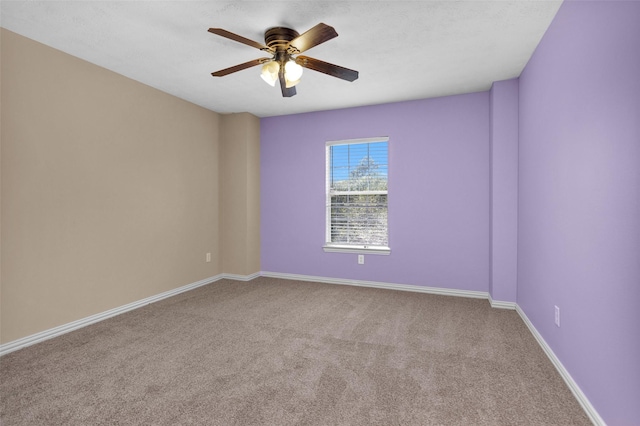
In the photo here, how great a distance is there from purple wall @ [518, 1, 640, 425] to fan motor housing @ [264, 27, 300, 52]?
184cm

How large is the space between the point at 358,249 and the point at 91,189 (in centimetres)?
317

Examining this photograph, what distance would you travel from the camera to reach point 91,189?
306cm

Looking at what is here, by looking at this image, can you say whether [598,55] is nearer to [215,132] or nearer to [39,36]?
[39,36]

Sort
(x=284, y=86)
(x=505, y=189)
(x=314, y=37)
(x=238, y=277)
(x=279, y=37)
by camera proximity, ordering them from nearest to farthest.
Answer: (x=314, y=37), (x=279, y=37), (x=284, y=86), (x=505, y=189), (x=238, y=277)

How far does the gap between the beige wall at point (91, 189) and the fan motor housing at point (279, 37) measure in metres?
1.91

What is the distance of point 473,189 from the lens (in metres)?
3.93

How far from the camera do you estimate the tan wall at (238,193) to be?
476 centimetres

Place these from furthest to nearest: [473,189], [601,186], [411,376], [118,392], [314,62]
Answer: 1. [473,189]
2. [314,62]
3. [411,376]
4. [118,392]
5. [601,186]

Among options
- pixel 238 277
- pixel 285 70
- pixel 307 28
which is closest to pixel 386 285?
pixel 238 277

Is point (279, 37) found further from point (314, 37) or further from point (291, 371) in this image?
point (291, 371)

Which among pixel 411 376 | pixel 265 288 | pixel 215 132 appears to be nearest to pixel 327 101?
pixel 215 132

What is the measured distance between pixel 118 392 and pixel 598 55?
10.8 ft

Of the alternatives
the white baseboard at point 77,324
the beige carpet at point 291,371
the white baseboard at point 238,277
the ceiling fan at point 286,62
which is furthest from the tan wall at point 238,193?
the ceiling fan at point 286,62

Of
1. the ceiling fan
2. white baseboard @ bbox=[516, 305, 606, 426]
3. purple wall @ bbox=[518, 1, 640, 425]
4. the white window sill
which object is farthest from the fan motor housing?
white baseboard @ bbox=[516, 305, 606, 426]
